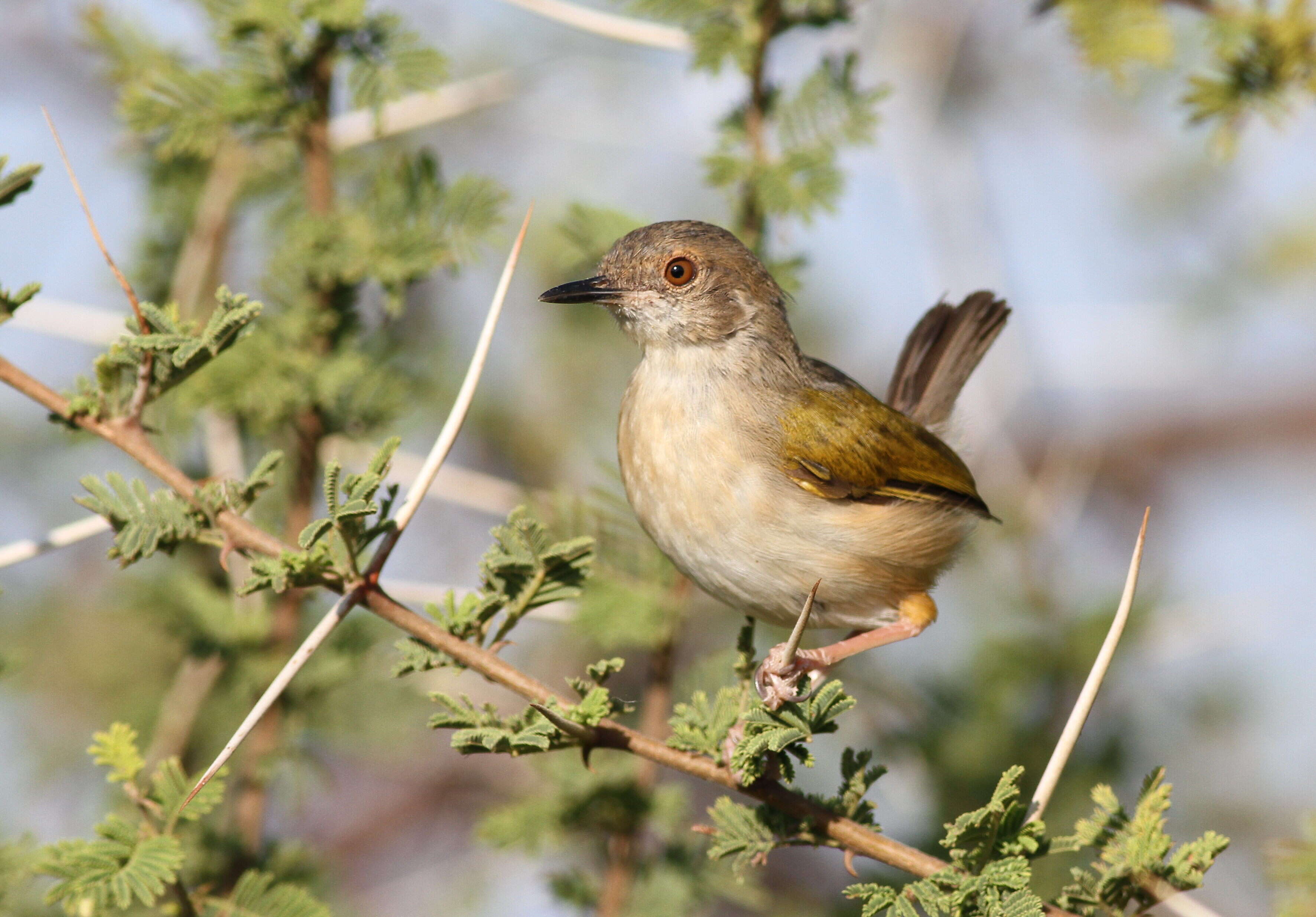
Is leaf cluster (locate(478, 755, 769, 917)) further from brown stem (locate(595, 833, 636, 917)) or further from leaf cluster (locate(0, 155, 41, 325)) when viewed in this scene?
leaf cluster (locate(0, 155, 41, 325))

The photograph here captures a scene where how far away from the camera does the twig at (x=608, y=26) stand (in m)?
3.49

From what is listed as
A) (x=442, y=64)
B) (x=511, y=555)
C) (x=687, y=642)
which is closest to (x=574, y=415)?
(x=687, y=642)

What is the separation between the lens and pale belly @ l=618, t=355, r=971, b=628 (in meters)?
3.44

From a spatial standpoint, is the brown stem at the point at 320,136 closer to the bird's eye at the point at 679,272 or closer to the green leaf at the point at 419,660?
the bird's eye at the point at 679,272

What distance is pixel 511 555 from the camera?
2504 millimetres

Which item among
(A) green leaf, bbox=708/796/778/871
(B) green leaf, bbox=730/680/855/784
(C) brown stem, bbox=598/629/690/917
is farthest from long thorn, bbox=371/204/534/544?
(C) brown stem, bbox=598/629/690/917

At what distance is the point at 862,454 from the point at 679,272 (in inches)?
35.7

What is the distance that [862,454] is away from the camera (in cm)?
400

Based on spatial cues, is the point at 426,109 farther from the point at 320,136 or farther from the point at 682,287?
the point at 682,287

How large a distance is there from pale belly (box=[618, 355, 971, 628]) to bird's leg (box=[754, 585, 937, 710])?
6cm

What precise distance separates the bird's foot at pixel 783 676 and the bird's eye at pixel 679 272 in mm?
1304

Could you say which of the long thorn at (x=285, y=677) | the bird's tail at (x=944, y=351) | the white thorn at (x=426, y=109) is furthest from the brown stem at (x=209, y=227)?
the bird's tail at (x=944, y=351)

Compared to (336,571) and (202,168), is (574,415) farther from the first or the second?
(336,571)

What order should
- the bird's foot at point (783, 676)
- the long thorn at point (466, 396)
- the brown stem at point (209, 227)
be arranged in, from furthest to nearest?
the brown stem at point (209, 227)
the bird's foot at point (783, 676)
the long thorn at point (466, 396)
